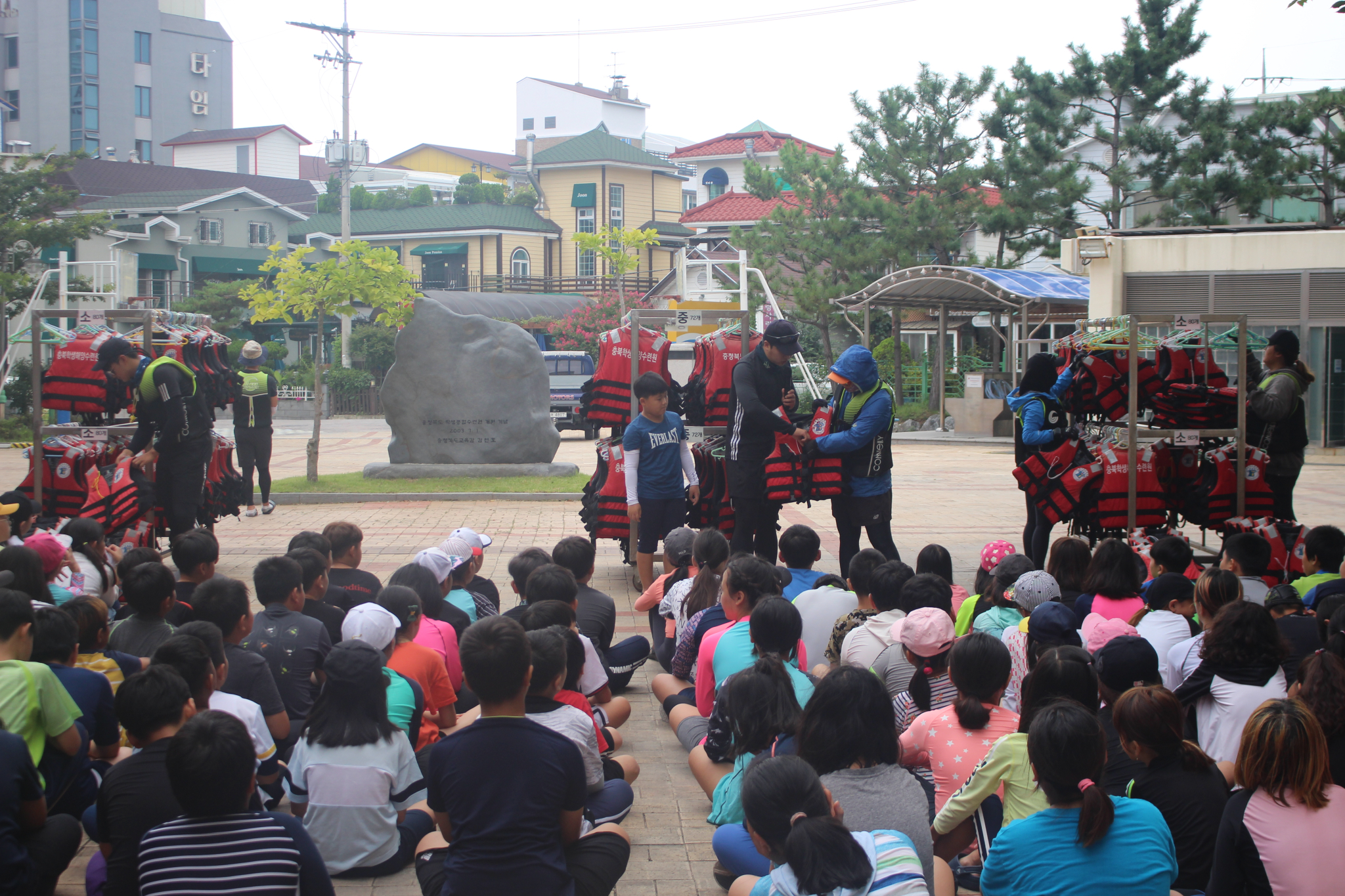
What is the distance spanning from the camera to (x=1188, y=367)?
8.34m

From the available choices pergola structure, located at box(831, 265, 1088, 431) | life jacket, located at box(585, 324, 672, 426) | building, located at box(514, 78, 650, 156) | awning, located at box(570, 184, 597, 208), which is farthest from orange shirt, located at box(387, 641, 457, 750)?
building, located at box(514, 78, 650, 156)

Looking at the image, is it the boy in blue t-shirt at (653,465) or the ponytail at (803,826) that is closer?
the ponytail at (803,826)

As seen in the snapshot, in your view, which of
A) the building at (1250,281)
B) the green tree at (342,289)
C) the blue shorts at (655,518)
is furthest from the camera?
the building at (1250,281)

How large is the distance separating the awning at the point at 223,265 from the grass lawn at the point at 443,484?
27296 millimetres

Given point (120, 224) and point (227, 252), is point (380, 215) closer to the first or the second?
point (227, 252)

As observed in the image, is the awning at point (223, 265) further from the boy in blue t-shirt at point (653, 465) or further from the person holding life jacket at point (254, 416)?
the boy in blue t-shirt at point (653, 465)

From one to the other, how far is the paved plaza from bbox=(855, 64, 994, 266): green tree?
808 centimetres

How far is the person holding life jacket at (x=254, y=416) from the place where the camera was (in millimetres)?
12219

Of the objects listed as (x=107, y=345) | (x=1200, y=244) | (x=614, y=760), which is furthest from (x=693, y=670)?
(x=1200, y=244)

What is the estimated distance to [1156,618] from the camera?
475cm

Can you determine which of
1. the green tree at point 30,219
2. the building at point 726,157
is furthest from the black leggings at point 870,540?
the building at point 726,157

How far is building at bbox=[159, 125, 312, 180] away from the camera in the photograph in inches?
2247

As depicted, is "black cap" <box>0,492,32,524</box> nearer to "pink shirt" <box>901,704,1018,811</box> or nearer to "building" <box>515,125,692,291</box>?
"pink shirt" <box>901,704,1018,811</box>

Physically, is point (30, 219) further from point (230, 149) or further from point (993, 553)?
point (230, 149)
